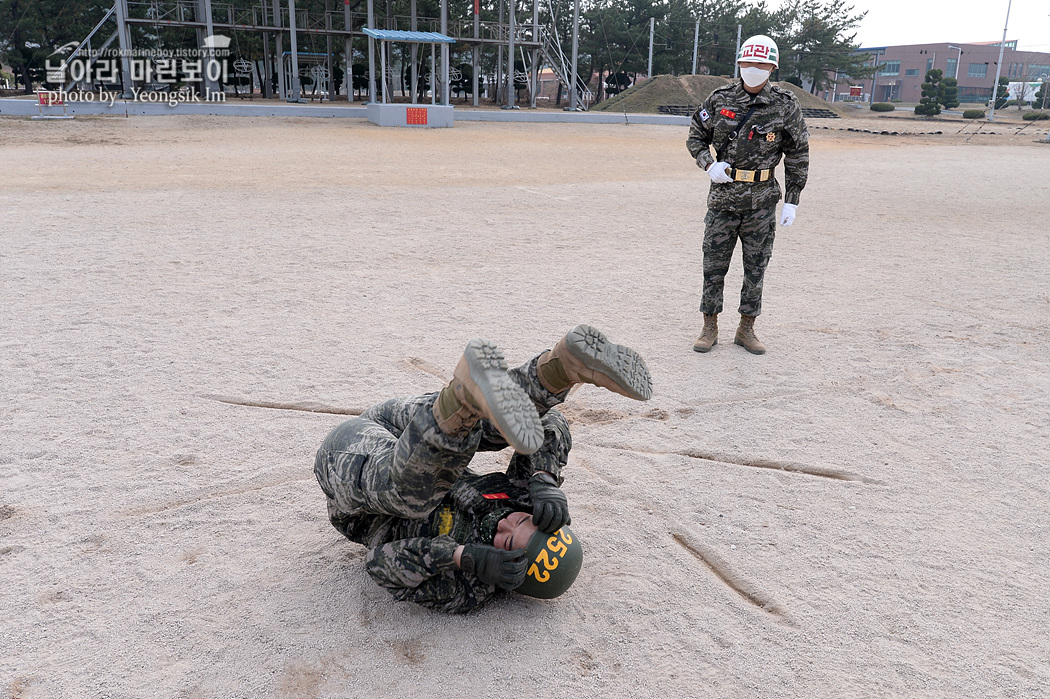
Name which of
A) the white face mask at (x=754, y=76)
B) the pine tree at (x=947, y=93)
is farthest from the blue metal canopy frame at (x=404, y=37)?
the pine tree at (x=947, y=93)

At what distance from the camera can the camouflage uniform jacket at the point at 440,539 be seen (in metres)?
2.73

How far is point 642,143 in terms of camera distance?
23.6 metres

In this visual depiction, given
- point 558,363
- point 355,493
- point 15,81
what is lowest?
point 355,493

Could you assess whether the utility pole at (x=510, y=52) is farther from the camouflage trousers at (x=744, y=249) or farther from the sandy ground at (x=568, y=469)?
the camouflage trousers at (x=744, y=249)

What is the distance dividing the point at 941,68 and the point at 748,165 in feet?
305

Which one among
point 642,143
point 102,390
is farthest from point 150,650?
point 642,143

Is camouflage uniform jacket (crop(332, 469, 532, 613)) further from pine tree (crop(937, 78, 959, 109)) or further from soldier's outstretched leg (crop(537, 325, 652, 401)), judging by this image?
pine tree (crop(937, 78, 959, 109))

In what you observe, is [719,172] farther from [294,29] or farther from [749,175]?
[294,29]

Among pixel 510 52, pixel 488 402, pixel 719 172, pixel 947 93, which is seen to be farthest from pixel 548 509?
pixel 947 93

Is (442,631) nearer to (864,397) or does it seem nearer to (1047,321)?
(864,397)

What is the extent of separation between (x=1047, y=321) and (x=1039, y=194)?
390 inches

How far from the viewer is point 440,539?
9.02 feet

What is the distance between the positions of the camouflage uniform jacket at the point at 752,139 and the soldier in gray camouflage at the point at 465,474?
3.29m

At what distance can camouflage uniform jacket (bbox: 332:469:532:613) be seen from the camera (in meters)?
2.73
